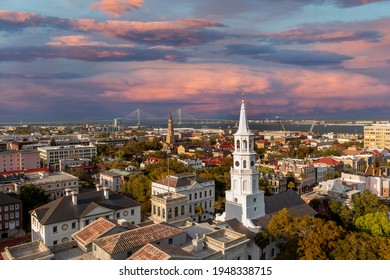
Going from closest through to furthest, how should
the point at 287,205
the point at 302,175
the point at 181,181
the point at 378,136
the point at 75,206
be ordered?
the point at 287,205 → the point at 75,206 → the point at 181,181 → the point at 302,175 → the point at 378,136

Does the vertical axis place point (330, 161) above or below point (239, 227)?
below

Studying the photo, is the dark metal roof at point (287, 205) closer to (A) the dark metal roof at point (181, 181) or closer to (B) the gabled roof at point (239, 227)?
(B) the gabled roof at point (239, 227)

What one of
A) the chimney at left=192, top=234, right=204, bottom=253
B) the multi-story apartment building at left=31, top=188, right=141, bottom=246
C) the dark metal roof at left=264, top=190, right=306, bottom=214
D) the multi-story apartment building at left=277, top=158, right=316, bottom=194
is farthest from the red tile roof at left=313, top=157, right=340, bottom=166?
the chimney at left=192, top=234, right=204, bottom=253

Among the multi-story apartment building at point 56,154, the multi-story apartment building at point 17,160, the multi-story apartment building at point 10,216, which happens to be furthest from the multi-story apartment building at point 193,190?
the multi-story apartment building at point 56,154

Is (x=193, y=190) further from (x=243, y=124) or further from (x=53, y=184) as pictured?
(x=53, y=184)

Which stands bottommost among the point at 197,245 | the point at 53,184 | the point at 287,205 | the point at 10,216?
the point at 10,216

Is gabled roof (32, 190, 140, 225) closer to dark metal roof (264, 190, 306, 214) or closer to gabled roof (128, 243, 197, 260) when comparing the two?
dark metal roof (264, 190, 306, 214)

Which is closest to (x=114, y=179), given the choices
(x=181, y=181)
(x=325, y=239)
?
(x=181, y=181)
